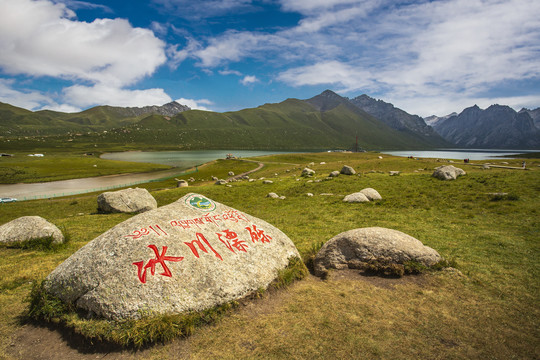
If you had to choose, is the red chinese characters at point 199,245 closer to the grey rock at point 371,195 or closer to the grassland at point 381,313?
the grassland at point 381,313

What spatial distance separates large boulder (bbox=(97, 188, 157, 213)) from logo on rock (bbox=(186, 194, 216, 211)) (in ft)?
65.7

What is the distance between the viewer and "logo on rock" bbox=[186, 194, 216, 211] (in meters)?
11.7

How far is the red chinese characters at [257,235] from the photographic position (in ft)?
36.3

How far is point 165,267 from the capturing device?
8.38 meters

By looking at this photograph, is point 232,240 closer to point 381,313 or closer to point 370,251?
point 381,313

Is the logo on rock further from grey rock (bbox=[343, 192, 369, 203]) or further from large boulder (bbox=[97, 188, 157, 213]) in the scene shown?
large boulder (bbox=[97, 188, 157, 213])

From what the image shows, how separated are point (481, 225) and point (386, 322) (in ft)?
49.9

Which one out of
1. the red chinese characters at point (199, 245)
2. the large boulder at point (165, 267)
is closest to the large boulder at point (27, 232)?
the large boulder at point (165, 267)

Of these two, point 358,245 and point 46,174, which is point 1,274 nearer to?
point 358,245

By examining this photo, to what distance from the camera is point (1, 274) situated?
11164 mm

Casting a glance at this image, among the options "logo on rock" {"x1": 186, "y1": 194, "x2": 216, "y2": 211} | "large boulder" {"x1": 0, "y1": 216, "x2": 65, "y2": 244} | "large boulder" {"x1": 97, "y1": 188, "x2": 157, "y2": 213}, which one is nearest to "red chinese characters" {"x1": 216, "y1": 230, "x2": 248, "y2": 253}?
"logo on rock" {"x1": 186, "y1": 194, "x2": 216, "y2": 211}

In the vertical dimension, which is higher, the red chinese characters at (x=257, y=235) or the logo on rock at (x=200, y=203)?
the logo on rock at (x=200, y=203)

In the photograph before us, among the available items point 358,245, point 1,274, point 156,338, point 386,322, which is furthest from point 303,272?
point 1,274

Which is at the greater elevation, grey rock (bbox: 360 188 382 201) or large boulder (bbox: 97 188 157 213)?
grey rock (bbox: 360 188 382 201)
